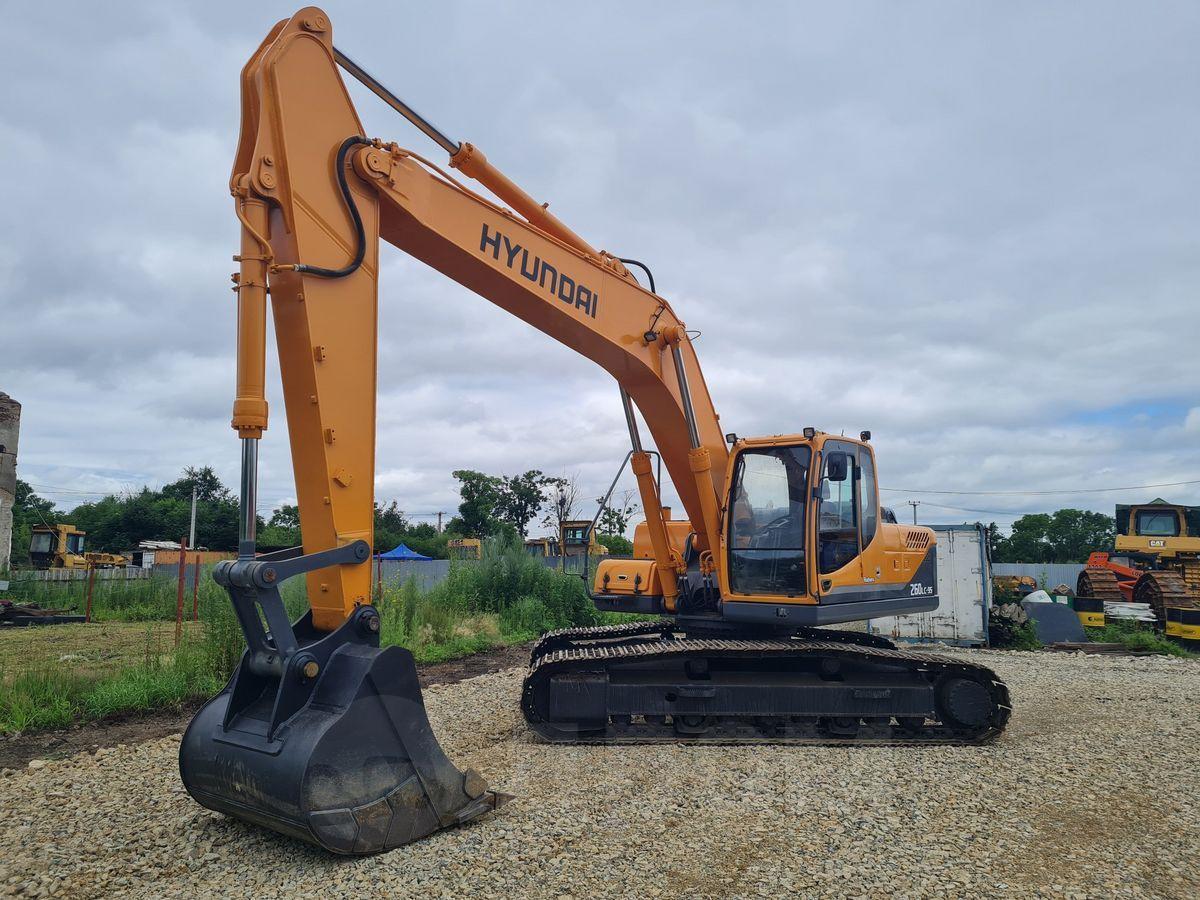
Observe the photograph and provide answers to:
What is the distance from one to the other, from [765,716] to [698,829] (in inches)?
109

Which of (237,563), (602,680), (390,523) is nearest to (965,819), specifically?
(602,680)

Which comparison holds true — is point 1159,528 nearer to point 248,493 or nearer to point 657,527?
point 657,527

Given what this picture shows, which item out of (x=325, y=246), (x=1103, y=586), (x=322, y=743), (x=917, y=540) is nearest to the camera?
(x=322, y=743)

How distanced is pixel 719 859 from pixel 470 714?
172 inches

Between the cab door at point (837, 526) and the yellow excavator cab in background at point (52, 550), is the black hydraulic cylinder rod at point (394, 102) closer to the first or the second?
the cab door at point (837, 526)

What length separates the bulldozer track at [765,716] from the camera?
24.1ft

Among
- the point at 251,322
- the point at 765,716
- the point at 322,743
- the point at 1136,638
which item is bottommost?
the point at 1136,638

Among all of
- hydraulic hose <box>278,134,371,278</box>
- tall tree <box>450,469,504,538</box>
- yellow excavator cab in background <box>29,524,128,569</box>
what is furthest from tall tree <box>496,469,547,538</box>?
hydraulic hose <box>278,134,371,278</box>

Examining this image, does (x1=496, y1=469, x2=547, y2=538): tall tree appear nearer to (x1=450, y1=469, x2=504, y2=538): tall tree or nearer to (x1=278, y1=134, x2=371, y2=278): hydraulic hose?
(x1=450, y1=469, x2=504, y2=538): tall tree

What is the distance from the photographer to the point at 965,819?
5152 millimetres

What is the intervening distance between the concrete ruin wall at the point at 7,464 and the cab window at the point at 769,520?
21.7 meters

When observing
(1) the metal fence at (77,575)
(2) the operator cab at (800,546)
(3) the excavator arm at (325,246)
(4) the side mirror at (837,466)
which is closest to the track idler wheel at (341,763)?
(3) the excavator arm at (325,246)

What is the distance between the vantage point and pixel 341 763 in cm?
425

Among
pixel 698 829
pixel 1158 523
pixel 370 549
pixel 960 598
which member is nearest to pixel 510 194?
pixel 370 549
